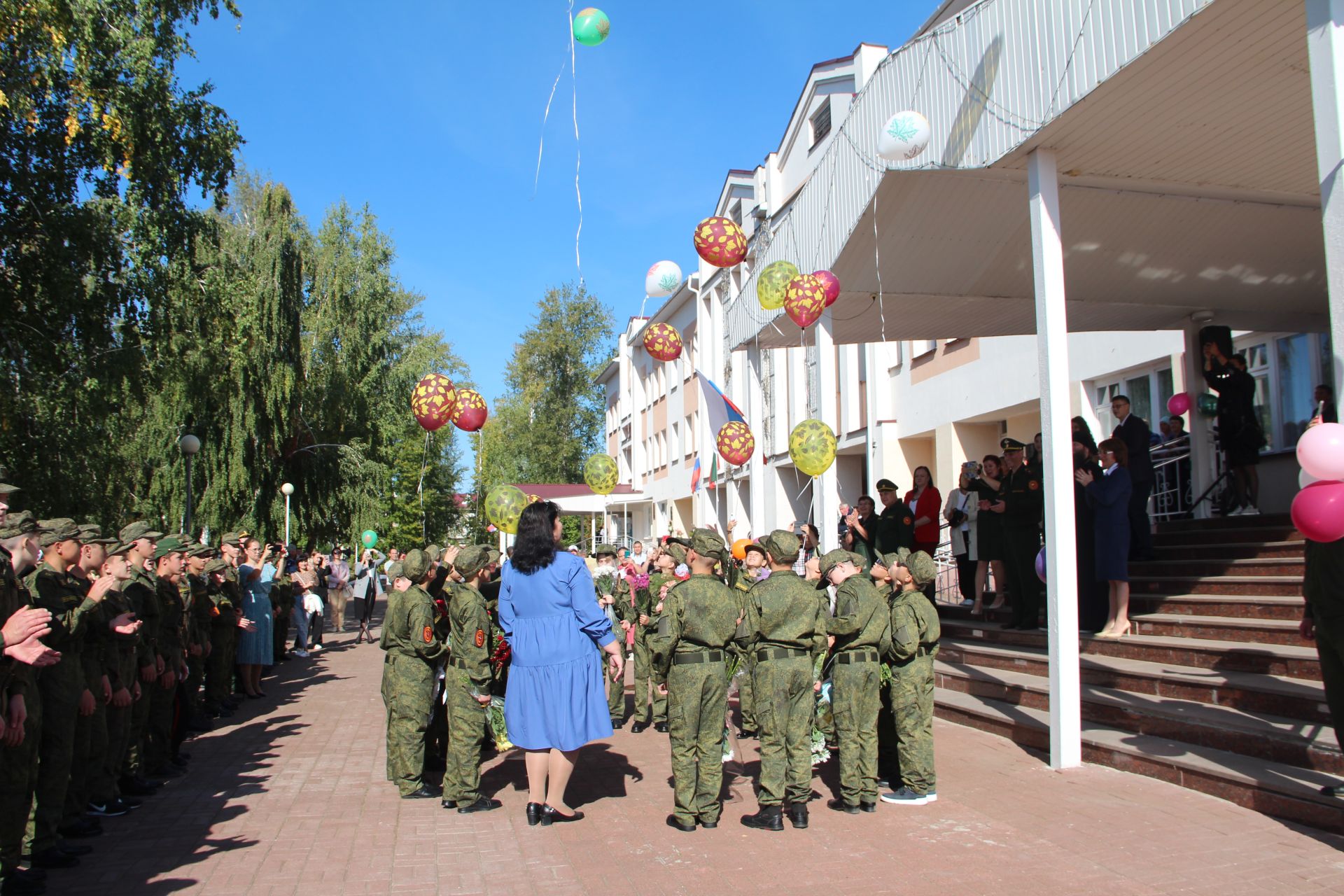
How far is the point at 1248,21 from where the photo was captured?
19.4 feet

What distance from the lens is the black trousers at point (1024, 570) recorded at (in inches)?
408

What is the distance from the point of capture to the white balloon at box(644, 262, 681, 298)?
1394 centimetres

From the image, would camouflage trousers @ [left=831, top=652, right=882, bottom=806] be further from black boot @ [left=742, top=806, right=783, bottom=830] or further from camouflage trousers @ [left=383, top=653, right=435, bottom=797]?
camouflage trousers @ [left=383, top=653, right=435, bottom=797]

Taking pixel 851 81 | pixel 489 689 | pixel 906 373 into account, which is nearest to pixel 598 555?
pixel 489 689

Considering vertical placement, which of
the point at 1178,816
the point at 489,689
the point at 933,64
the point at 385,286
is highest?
the point at 385,286

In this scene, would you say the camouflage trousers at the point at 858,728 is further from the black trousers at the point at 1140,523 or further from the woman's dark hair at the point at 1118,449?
the black trousers at the point at 1140,523

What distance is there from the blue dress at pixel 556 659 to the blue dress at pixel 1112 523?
4.98 m

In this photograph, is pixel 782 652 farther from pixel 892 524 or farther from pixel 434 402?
pixel 434 402

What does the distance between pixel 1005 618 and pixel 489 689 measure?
6945 mm

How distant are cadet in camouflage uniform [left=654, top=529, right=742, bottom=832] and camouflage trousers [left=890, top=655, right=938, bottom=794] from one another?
1.29 m

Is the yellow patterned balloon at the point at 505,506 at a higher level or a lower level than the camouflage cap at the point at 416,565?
higher

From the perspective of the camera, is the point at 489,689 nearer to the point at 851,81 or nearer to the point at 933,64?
the point at 933,64

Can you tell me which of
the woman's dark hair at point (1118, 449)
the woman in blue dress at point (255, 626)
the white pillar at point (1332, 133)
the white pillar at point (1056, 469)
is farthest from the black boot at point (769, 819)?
the woman in blue dress at point (255, 626)

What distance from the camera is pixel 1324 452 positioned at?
183 inches
